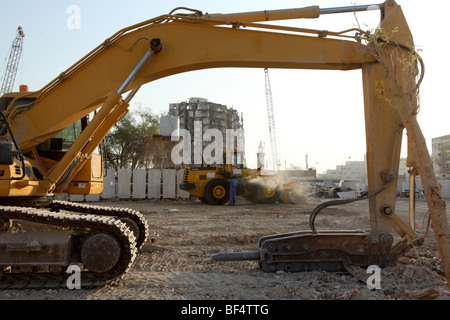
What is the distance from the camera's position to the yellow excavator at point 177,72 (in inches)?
217

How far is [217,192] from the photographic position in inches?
802

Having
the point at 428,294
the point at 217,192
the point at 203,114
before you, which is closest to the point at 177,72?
the point at 428,294

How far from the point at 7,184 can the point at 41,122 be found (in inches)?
49.5

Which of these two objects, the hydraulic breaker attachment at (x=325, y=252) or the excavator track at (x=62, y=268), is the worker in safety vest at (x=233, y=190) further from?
the excavator track at (x=62, y=268)

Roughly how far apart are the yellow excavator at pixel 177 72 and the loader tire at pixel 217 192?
13.9m

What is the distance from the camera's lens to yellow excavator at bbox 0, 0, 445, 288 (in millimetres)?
5504

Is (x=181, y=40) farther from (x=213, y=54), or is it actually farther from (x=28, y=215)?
(x=28, y=215)

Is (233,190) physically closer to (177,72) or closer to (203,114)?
(177,72)

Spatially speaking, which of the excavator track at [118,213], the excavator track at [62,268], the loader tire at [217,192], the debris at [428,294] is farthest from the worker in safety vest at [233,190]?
the debris at [428,294]

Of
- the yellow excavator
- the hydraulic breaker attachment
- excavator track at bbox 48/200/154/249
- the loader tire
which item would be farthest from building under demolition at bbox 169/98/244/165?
the hydraulic breaker attachment

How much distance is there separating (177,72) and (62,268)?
334 cm

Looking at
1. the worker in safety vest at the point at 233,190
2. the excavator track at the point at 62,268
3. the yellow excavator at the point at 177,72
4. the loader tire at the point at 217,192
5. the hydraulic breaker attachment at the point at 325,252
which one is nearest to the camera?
→ the excavator track at the point at 62,268

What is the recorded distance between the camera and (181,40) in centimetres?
623
